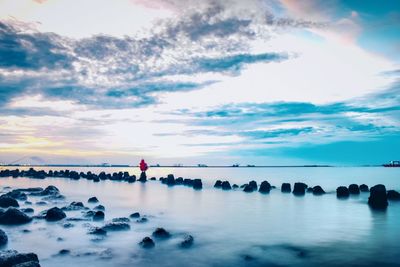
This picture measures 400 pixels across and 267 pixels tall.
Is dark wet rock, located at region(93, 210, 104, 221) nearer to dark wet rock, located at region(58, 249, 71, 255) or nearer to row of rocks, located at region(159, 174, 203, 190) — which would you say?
dark wet rock, located at region(58, 249, 71, 255)

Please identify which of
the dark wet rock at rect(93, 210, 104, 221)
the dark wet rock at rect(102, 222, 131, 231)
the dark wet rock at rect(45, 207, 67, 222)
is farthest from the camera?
the dark wet rock at rect(93, 210, 104, 221)

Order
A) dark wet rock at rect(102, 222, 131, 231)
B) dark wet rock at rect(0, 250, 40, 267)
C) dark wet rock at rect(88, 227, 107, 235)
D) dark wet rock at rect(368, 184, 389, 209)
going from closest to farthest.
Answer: dark wet rock at rect(0, 250, 40, 267)
dark wet rock at rect(88, 227, 107, 235)
dark wet rock at rect(102, 222, 131, 231)
dark wet rock at rect(368, 184, 389, 209)

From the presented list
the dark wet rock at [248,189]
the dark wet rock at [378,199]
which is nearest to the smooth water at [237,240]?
the dark wet rock at [378,199]

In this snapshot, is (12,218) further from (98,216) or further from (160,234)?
(160,234)

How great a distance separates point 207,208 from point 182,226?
28.8 ft

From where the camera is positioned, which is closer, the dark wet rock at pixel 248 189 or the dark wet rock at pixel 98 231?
the dark wet rock at pixel 98 231

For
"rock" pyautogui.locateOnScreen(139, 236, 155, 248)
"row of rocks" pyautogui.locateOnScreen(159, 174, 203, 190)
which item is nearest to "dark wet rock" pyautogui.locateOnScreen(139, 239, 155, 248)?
"rock" pyautogui.locateOnScreen(139, 236, 155, 248)

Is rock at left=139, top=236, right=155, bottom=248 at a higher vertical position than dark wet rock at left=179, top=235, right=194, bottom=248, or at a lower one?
higher

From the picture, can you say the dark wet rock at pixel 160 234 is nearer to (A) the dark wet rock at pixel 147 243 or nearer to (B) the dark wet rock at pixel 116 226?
(A) the dark wet rock at pixel 147 243

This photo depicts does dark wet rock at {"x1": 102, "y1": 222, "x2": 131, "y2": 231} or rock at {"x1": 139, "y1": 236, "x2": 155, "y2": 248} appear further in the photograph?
dark wet rock at {"x1": 102, "y1": 222, "x2": 131, "y2": 231}

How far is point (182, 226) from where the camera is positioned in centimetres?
1928

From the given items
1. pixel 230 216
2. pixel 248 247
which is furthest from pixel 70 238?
pixel 230 216

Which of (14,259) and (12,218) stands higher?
(14,259)

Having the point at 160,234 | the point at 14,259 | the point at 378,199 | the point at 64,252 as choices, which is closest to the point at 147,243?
the point at 160,234
